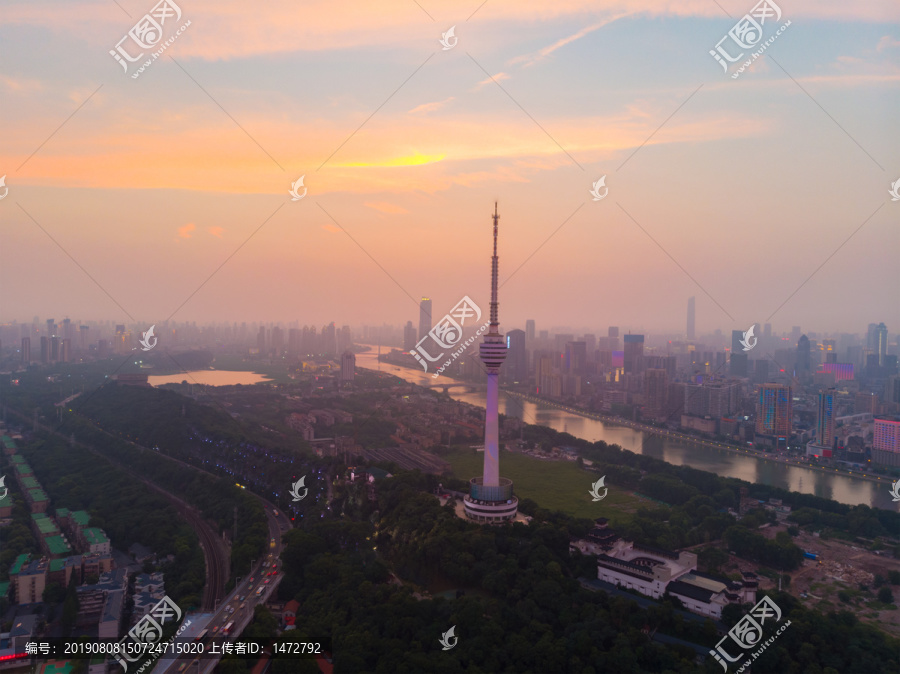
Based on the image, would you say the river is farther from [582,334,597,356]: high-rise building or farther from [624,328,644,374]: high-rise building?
[582,334,597,356]: high-rise building

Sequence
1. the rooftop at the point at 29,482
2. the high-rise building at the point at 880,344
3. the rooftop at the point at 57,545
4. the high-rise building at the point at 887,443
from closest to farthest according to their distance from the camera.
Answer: the rooftop at the point at 57,545 < the rooftop at the point at 29,482 < the high-rise building at the point at 887,443 < the high-rise building at the point at 880,344

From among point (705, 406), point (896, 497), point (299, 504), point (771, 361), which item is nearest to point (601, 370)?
point (771, 361)

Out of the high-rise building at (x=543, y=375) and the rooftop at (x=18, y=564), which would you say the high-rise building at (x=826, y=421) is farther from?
the rooftop at (x=18, y=564)

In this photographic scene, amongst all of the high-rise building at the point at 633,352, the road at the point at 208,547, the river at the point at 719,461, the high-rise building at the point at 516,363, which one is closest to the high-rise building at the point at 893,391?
the river at the point at 719,461

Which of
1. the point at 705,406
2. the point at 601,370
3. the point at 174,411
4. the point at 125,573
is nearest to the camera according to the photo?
the point at 125,573

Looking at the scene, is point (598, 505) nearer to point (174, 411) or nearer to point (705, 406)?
point (705, 406)

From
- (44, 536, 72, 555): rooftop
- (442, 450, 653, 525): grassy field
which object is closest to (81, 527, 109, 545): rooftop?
(44, 536, 72, 555): rooftop
